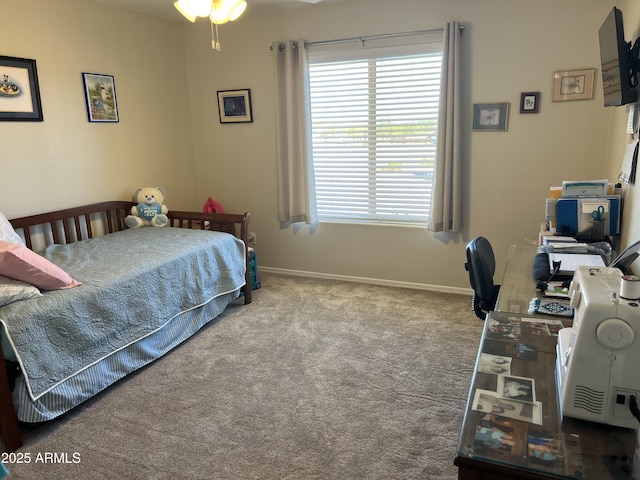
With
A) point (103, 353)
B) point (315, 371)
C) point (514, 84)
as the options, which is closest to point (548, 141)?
point (514, 84)

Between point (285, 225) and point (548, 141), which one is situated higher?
point (548, 141)

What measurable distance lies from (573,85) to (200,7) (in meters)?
2.52

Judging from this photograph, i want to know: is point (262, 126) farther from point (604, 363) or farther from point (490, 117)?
point (604, 363)

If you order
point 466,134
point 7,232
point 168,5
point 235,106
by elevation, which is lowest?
point 7,232

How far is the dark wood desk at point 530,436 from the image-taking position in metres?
0.96

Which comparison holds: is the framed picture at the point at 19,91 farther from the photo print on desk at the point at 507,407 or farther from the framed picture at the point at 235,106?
the photo print on desk at the point at 507,407

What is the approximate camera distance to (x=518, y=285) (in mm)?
2020

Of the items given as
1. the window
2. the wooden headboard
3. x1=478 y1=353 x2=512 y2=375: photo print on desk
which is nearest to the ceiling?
the window

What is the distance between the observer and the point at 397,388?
96.7 inches

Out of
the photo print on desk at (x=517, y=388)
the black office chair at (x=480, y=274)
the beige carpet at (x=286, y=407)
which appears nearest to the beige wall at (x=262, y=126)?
the beige carpet at (x=286, y=407)

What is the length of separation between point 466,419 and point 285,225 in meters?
3.35

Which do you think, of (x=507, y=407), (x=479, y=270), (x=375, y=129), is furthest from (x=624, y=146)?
(x=507, y=407)

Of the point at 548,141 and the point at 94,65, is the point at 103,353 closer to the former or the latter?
the point at 94,65

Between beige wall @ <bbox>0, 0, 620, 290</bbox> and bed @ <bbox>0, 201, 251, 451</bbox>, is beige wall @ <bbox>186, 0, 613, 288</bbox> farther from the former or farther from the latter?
bed @ <bbox>0, 201, 251, 451</bbox>
